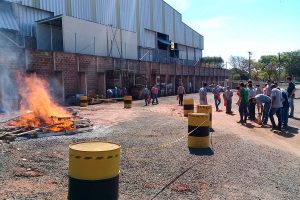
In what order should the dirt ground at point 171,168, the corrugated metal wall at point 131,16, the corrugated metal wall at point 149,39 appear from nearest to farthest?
the dirt ground at point 171,168 → the corrugated metal wall at point 131,16 → the corrugated metal wall at point 149,39

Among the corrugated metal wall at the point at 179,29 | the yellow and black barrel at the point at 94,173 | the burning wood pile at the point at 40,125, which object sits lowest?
the burning wood pile at the point at 40,125

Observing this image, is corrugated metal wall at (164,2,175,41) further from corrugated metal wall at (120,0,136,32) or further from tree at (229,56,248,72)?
tree at (229,56,248,72)

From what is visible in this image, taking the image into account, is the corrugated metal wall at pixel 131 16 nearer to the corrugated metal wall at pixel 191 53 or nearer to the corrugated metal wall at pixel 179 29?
the corrugated metal wall at pixel 179 29

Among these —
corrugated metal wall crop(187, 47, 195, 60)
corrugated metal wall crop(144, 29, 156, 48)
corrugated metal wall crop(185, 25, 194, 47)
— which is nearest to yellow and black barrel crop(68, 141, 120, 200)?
corrugated metal wall crop(144, 29, 156, 48)

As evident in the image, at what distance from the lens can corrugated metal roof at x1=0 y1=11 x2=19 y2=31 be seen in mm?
27312

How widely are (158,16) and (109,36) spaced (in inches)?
627

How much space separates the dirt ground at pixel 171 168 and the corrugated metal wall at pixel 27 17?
68.7 ft

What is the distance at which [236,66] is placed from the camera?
9850 cm

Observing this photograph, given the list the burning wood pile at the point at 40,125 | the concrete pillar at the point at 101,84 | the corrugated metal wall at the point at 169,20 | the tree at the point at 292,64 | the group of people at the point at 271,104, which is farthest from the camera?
the tree at the point at 292,64

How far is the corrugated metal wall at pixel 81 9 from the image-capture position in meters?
34.7

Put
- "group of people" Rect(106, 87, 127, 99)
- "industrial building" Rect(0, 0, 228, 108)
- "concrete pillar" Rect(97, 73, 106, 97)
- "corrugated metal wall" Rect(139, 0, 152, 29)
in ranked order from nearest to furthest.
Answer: "industrial building" Rect(0, 0, 228, 108)
"group of people" Rect(106, 87, 127, 99)
"concrete pillar" Rect(97, 73, 106, 97)
"corrugated metal wall" Rect(139, 0, 152, 29)

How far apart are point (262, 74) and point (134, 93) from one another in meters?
65.2

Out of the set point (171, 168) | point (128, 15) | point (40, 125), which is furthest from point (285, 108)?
point (128, 15)

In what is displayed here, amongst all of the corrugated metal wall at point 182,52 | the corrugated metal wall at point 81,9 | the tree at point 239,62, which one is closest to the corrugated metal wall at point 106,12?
the corrugated metal wall at point 81,9
